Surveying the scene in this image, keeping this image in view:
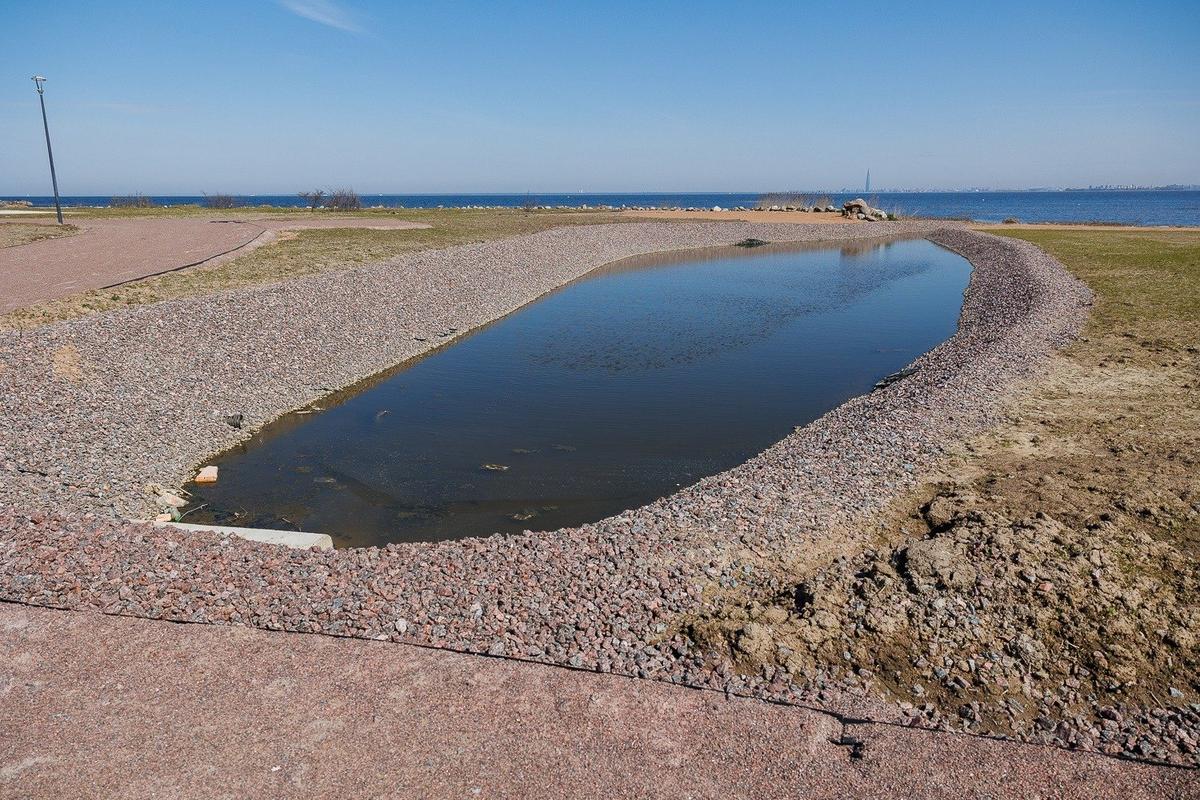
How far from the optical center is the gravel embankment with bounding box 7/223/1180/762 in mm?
7836

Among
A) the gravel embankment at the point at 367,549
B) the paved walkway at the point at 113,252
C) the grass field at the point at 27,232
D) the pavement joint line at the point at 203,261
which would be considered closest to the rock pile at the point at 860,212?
the paved walkway at the point at 113,252

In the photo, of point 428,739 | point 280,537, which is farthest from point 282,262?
point 428,739

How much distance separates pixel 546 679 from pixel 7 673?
5.24 meters

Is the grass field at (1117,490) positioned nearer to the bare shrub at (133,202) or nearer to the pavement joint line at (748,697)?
the pavement joint line at (748,697)

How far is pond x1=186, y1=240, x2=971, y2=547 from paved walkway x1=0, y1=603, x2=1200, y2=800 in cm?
429

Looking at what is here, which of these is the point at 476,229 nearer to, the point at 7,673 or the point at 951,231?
the point at 951,231

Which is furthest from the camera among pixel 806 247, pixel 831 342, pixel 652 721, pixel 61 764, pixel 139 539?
pixel 806 247

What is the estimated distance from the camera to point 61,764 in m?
5.85

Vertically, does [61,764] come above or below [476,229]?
below

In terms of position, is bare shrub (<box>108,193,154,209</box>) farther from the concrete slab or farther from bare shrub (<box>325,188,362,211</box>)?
the concrete slab

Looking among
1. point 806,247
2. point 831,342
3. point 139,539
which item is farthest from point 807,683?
point 806,247

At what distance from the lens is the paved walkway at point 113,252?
960 inches

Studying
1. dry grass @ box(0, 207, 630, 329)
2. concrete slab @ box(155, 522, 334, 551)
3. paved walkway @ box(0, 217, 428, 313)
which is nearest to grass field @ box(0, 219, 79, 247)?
paved walkway @ box(0, 217, 428, 313)

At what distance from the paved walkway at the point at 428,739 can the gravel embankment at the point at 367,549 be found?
1.65ft
